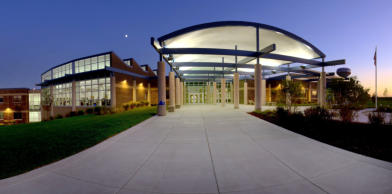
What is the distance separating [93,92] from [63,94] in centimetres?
880

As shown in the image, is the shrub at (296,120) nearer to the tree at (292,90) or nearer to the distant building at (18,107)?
the tree at (292,90)

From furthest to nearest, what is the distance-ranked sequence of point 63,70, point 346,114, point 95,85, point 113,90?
point 63,70, point 95,85, point 113,90, point 346,114

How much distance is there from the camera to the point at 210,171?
3.47m

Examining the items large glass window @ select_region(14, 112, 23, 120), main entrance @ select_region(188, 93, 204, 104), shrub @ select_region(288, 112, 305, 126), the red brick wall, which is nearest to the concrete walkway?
shrub @ select_region(288, 112, 305, 126)

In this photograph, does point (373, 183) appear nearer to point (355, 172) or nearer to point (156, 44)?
point (355, 172)

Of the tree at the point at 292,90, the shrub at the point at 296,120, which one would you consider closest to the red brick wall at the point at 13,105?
the shrub at the point at 296,120

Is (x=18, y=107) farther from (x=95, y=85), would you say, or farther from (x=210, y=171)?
(x=210, y=171)

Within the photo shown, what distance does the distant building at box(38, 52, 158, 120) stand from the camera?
2497cm

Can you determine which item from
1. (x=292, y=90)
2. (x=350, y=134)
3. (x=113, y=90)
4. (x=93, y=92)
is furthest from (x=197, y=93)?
(x=350, y=134)

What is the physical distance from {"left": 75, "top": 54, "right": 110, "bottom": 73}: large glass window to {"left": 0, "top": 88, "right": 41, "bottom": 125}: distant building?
18.3 metres

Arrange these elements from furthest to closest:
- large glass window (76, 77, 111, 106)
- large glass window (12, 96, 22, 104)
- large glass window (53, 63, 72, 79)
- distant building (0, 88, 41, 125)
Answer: large glass window (12, 96, 22, 104)
distant building (0, 88, 41, 125)
large glass window (53, 63, 72, 79)
large glass window (76, 77, 111, 106)

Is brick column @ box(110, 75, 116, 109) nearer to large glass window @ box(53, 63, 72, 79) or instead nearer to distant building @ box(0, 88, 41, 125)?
large glass window @ box(53, 63, 72, 79)

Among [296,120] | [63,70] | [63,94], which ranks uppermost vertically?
[63,70]

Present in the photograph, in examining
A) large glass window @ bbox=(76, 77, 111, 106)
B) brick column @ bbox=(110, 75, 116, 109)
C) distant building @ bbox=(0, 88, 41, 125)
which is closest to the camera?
brick column @ bbox=(110, 75, 116, 109)
